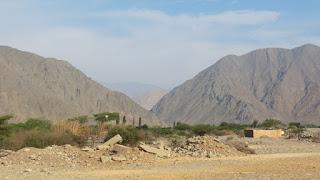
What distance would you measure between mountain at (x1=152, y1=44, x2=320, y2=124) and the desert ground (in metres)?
125

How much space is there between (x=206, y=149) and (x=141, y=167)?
8.42m

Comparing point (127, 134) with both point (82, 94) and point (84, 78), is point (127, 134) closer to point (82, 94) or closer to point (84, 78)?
point (82, 94)

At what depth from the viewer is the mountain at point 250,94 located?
16075 centimetres

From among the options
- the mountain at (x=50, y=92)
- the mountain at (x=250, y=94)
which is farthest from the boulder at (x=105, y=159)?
the mountain at (x=250, y=94)

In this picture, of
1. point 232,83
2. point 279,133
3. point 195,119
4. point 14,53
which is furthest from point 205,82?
point 279,133

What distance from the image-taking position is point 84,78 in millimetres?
139750

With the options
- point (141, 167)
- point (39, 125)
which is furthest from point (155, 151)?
point (39, 125)

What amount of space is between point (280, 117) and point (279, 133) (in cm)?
9605

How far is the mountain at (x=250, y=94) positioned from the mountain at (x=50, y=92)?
32499 mm

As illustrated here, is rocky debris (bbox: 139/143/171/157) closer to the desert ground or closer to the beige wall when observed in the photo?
the desert ground

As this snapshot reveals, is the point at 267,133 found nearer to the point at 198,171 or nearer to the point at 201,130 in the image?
the point at 201,130

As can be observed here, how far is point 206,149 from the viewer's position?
33.8m

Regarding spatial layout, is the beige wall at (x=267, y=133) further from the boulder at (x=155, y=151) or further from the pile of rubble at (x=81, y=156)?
the boulder at (x=155, y=151)

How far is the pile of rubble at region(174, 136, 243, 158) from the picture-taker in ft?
107
